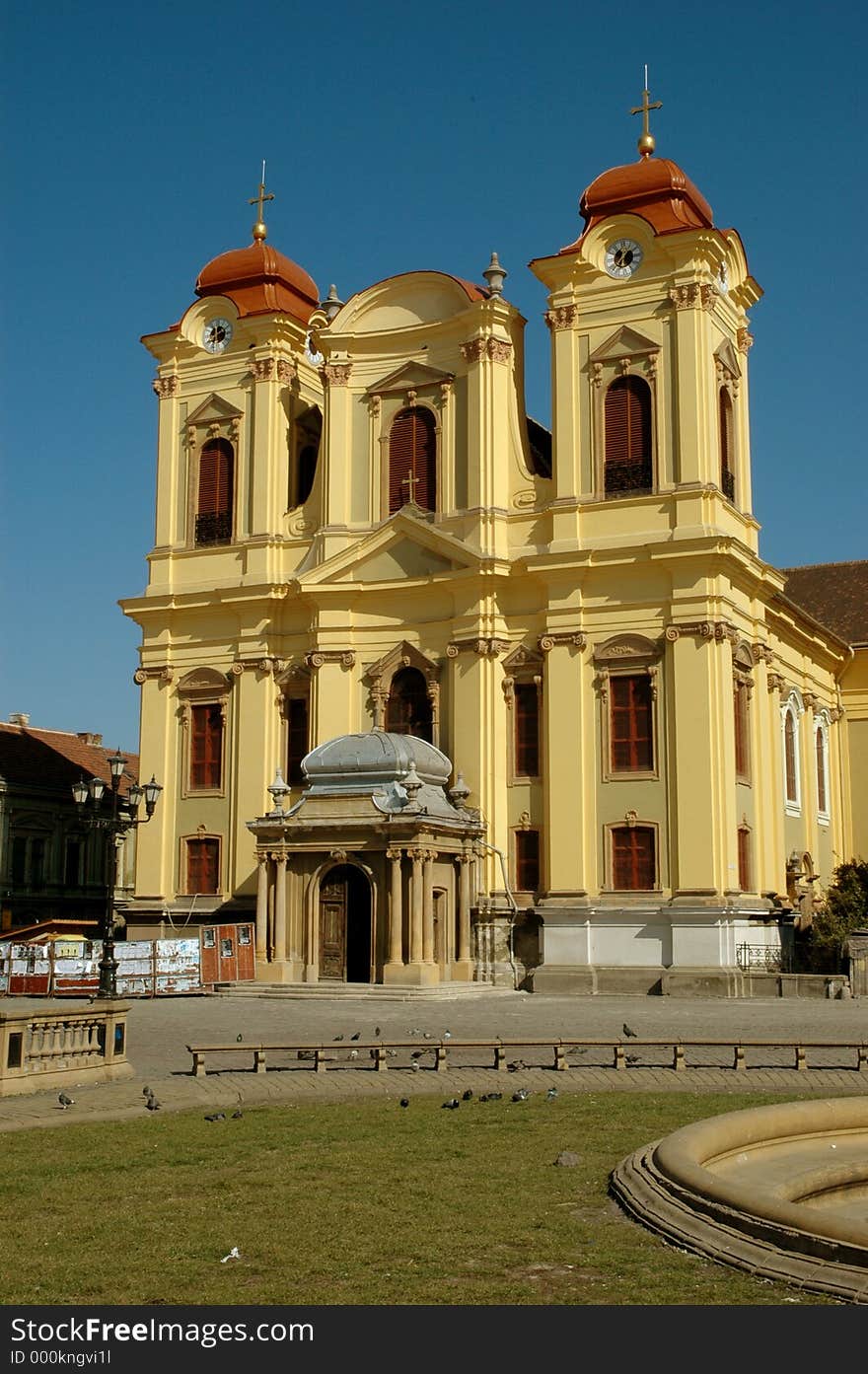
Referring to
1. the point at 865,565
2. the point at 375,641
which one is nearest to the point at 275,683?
the point at 375,641

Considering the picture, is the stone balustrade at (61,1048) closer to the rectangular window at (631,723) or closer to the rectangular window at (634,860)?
the rectangular window at (634,860)

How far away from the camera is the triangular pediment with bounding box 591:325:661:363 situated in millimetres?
42094

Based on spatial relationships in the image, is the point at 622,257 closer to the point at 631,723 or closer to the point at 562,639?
the point at 562,639

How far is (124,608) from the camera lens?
49.0 meters

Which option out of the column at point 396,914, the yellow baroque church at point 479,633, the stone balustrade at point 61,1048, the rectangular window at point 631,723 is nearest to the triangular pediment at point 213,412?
the yellow baroque church at point 479,633

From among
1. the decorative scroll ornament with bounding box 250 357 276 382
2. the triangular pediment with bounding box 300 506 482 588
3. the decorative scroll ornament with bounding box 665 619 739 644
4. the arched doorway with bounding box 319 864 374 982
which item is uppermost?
the decorative scroll ornament with bounding box 250 357 276 382

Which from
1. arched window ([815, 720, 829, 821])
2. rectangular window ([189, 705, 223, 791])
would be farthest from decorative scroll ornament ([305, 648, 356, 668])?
arched window ([815, 720, 829, 821])

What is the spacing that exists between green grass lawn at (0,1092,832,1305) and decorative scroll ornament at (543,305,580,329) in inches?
1210

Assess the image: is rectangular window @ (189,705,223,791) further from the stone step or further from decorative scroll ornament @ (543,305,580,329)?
decorative scroll ornament @ (543,305,580,329)

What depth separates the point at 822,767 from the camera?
53156mm

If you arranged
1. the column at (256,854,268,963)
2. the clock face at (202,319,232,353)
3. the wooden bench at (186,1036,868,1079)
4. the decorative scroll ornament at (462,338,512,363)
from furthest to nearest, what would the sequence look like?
1. the clock face at (202,319,232,353)
2. the decorative scroll ornament at (462,338,512,363)
3. the column at (256,854,268,963)
4. the wooden bench at (186,1036,868,1079)

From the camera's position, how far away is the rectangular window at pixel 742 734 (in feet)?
138

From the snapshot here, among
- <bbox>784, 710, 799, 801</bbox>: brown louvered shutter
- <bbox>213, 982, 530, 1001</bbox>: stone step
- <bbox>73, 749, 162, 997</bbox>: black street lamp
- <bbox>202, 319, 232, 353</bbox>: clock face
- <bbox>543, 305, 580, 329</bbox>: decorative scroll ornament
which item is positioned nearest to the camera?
<bbox>73, 749, 162, 997</bbox>: black street lamp

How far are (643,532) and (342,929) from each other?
43.7 ft
